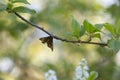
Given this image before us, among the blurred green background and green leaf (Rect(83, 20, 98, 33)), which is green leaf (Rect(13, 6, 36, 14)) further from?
the blurred green background

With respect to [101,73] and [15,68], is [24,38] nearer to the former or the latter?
[15,68]

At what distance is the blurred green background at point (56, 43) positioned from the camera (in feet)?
7.06

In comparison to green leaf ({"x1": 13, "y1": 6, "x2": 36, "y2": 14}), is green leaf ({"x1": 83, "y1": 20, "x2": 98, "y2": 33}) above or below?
below

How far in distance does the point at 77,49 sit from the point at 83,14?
0.20 meters

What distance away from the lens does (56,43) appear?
9.04 feet

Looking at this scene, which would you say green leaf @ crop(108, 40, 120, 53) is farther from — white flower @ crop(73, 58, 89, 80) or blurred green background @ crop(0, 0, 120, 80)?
blurred green background @ crop(0, 0, 120, 80)

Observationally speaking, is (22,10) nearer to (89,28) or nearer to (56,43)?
(89,28)

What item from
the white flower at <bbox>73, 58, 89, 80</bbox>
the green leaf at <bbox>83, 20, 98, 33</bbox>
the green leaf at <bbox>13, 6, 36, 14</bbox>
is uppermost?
the green leaf at <bbox>13, 6, 36, 14</bbox>

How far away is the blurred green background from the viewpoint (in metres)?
2.15

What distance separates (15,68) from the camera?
95.2 inches

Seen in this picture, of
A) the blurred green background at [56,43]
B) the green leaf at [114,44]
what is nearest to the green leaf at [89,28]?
the green leaf at [114,44]

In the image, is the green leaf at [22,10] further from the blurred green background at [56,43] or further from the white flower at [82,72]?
the blurred green background at [56,43]

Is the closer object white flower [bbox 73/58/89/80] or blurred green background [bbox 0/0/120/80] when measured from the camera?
white flower [bbox 73/58/89/80]

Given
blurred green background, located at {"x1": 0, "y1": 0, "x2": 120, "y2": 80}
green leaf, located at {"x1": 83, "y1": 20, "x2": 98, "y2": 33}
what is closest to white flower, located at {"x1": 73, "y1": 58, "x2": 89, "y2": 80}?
green leaf, located at {"x1": 83, "y1": 20, "x2": 98, "y2": 33}
